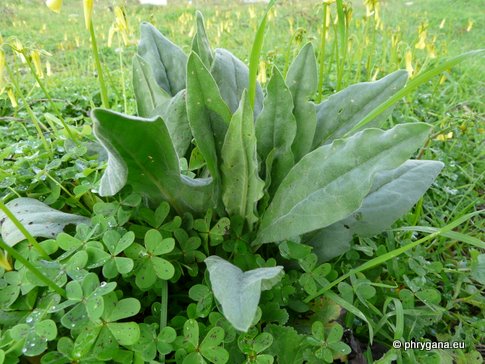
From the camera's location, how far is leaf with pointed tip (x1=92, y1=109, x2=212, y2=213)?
2.42 ft

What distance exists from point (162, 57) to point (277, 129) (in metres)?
0.44

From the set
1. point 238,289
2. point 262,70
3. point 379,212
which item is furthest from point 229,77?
point 262,70

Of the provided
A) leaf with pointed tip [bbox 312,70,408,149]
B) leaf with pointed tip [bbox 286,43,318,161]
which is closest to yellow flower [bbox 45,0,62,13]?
leaf with pointed tip [bbox 286,43,318,161]

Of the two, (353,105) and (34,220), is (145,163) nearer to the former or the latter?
(34,220)

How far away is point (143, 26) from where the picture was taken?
121 centimetres

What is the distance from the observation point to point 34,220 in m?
0.92

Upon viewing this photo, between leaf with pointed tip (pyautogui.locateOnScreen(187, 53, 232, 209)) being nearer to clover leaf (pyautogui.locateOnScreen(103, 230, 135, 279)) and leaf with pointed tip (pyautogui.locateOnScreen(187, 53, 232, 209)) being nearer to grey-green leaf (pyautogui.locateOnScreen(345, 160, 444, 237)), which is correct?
clover leaf (pyautogui.locateOnScreen(103, 230, 135, 279))

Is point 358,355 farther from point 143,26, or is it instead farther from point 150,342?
point 143,26

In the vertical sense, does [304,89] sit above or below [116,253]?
above

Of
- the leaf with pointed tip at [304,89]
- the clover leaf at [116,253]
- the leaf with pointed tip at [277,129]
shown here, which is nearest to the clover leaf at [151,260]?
the clover leaf at [116,253]

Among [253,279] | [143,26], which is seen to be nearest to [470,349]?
[253,279]

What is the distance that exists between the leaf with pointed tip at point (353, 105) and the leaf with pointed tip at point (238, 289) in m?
0.47

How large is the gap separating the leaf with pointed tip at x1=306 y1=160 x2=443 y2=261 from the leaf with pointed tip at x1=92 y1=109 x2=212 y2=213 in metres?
0.29

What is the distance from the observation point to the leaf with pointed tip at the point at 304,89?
1.04 metres
